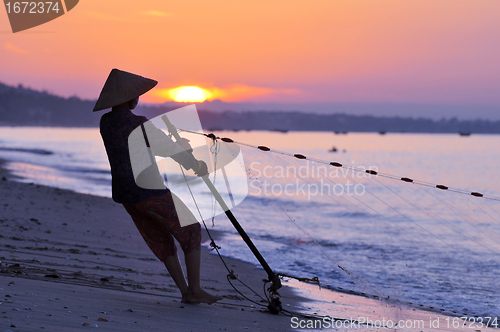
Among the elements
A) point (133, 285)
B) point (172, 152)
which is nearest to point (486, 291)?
point (133, 285)

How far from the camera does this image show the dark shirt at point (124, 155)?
3.74m

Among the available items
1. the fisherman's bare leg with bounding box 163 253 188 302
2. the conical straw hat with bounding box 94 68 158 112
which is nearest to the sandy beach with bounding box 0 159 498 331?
the fisherman's bare leg with bounding box 163 253 188 302

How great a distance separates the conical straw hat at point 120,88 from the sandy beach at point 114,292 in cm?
150

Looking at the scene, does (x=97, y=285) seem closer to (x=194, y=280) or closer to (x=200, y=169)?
(x=194, y=280)

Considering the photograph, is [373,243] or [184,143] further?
[373,243]

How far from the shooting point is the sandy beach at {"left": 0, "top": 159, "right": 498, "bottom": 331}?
3361 millimetres

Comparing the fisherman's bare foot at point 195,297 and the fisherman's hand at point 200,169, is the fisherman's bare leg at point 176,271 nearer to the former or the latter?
the fisherman's bare foot at point 195,297

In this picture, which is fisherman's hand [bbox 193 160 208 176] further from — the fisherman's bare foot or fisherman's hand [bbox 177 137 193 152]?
the fisherman's bare foot

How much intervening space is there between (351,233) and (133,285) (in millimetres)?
7839

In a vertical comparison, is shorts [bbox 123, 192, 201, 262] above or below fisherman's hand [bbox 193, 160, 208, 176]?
below

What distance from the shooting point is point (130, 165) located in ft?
12.3

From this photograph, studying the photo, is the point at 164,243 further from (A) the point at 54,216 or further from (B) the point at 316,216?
(B) the point at 316,216

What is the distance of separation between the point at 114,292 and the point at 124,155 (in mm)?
1354

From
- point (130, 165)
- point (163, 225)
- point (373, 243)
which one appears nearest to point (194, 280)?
point (163, 225)
